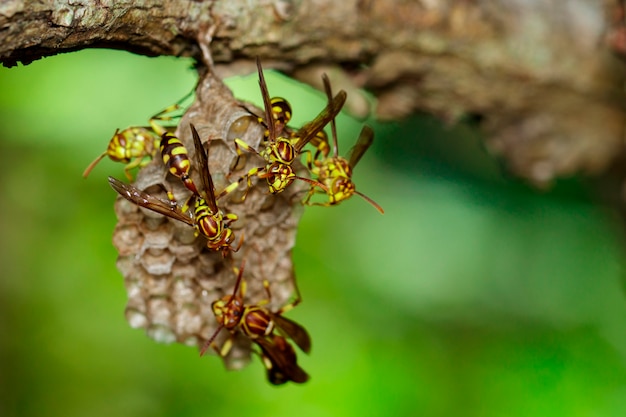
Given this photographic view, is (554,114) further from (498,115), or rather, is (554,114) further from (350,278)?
(350,278)

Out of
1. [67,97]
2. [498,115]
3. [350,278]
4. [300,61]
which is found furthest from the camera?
[350,278]

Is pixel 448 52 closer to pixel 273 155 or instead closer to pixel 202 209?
pixel 273 155

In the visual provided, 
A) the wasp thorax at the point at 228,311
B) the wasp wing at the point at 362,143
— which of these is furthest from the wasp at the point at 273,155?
the wasp wing at the point at 362,143

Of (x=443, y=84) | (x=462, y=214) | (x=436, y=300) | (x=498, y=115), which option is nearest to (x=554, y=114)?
(x=498, y=115)

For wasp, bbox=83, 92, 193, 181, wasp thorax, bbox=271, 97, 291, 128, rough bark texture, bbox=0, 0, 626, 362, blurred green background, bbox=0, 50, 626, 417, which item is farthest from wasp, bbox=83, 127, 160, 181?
blurred green background, bbox=0, 50, 626, 417

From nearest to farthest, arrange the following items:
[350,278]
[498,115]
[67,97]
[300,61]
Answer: [300,61] < [498,115] < [67,97] < [350,278]

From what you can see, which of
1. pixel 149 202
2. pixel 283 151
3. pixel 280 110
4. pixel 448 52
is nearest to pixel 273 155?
pixel 283 151

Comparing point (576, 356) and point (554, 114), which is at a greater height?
point (554, 114)
